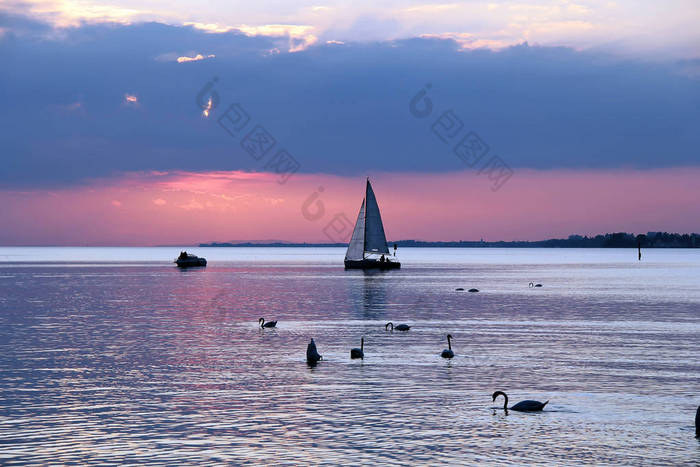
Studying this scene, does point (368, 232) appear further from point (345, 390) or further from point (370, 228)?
point (345, 390)

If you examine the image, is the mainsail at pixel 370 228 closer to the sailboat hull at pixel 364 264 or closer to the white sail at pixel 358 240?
the white sail at pixel 358 240

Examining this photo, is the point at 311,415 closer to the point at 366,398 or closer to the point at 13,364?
the point at 366,398

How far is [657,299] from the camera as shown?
341ft

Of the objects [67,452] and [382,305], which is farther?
[382,305]

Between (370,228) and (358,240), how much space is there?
20.7ft

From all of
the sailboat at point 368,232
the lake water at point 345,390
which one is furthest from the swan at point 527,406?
the sailboat at point 368,232

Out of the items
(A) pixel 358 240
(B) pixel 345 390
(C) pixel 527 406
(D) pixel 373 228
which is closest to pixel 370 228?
(D) pixel 373 228

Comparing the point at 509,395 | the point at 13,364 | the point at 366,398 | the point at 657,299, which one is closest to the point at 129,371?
the point at 13,364

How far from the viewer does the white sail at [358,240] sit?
172 m

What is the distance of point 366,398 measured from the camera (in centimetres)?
3509

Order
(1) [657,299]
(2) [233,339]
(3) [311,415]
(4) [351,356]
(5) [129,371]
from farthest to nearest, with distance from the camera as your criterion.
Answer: (1) [657,299], (2) [233,339], (4) [351,356], (5) [129,371], (3) [311,415]

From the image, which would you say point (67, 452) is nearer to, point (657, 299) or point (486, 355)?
point (486, 355)

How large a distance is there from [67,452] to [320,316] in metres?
52.0

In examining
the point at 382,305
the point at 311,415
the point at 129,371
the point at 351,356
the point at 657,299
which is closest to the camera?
the point at 311,415
